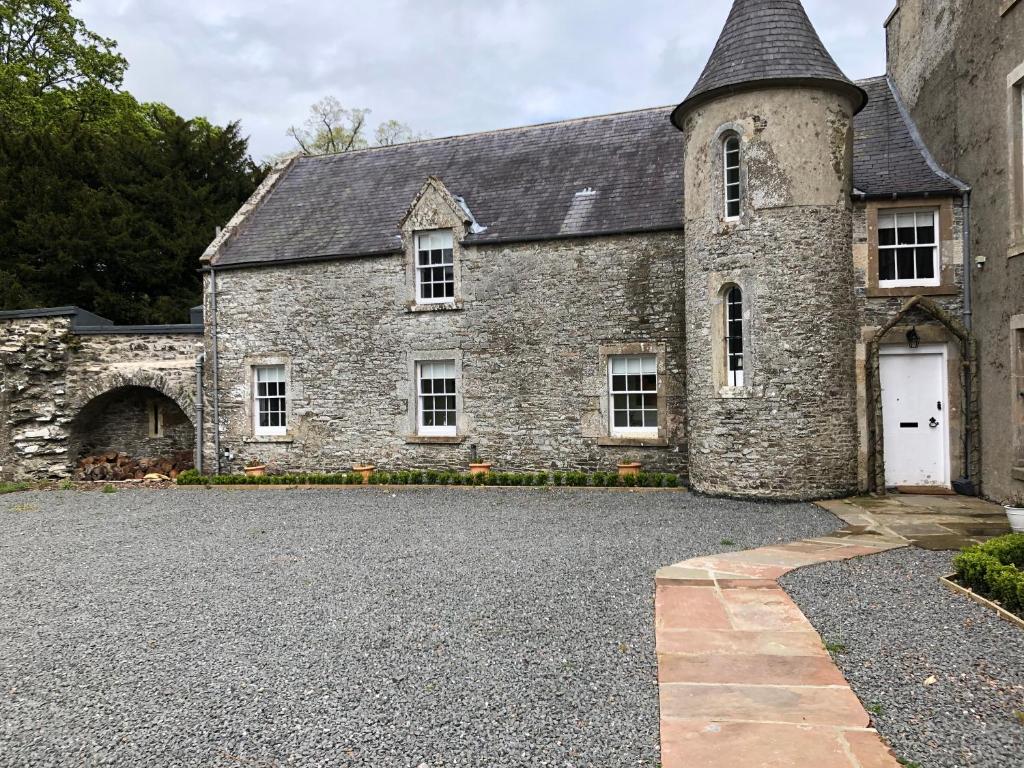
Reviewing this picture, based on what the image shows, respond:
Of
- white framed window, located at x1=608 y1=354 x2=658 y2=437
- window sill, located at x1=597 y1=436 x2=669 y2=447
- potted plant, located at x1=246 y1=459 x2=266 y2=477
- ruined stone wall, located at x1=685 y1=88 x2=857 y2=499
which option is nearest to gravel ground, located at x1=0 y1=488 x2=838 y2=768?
ruined stone wall, located at x1=685 y1=88 x2=857 y2=499

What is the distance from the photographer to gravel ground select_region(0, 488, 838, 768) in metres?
4.15

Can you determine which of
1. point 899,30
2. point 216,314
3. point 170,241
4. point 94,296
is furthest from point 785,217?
point 94,296

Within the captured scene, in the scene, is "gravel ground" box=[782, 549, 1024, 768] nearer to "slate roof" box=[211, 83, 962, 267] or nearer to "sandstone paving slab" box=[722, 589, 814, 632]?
"sandstone paving slab" box=[722, 589, 814, 632]

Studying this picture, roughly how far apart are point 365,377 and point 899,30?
13.3 m

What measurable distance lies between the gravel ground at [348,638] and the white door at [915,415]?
7.93 feet

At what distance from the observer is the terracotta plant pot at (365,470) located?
15.9m

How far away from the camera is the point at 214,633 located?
19.9 feet

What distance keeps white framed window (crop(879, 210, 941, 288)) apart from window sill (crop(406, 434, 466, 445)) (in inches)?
341

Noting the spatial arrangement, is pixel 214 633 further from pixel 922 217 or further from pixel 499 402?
pixel 922 217

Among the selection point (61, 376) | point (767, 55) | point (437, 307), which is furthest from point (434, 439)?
point (61, 376)

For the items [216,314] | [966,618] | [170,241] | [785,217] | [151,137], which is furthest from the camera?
[151,137]

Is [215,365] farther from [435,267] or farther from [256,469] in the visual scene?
[435,267]

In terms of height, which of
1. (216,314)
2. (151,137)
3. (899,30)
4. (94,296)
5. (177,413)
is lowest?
(177,413)

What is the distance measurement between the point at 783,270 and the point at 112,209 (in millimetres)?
22980
